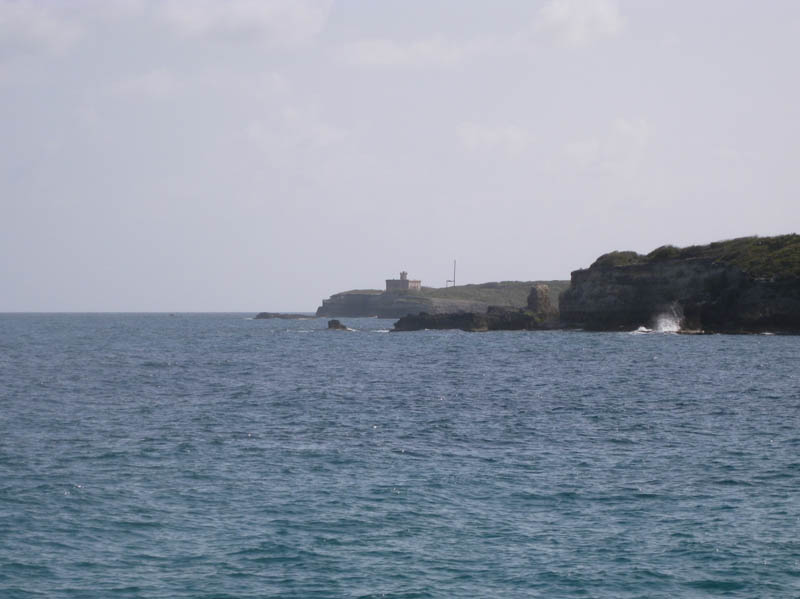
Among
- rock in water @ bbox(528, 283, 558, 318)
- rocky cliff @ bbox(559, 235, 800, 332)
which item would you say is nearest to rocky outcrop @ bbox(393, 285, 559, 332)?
rock in water @ bbox(528, 283, 558, 318)

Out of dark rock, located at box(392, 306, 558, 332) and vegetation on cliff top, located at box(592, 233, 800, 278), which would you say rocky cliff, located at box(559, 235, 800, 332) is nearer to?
vegetation on cliff top, located at box(592, 233, 800, 278)

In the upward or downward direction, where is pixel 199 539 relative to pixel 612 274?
downward

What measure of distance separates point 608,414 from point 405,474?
52.5ft

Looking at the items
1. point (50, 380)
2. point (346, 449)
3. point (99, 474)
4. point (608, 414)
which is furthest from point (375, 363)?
point (99, 474)

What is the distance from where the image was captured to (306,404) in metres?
43.4

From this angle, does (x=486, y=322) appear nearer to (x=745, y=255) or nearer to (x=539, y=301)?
(x=539, y=301)

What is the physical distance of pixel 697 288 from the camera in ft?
368

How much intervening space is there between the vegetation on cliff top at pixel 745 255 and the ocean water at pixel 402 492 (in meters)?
58.9

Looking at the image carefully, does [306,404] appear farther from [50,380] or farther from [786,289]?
[786,289]

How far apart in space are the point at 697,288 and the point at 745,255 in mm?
7606

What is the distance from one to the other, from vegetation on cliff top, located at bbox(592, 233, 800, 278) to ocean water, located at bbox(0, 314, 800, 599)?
58.9 metres

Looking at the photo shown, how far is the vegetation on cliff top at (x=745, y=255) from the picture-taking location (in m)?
105

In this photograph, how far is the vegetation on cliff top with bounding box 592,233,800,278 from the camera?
105062 millimetres

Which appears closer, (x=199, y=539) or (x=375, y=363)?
(x=199, y=539)
